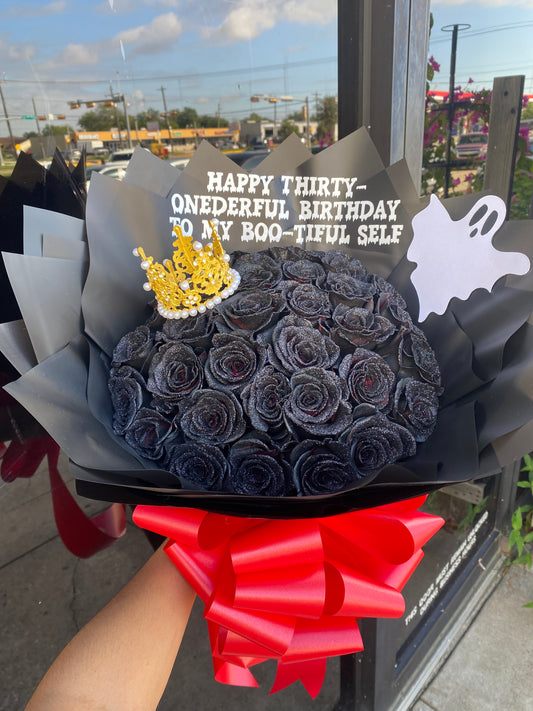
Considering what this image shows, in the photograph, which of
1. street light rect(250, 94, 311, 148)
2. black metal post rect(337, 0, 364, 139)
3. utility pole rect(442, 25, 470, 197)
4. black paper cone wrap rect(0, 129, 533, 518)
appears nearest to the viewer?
black paper cone wrap rect(0, 129, 533, 518)

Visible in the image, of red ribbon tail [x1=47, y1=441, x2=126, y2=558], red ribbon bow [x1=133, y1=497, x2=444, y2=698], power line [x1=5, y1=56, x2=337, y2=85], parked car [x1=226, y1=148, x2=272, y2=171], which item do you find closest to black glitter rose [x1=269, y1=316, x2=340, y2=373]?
red ribbon bow [x1=133, y1=497, x2=444, y2=698]

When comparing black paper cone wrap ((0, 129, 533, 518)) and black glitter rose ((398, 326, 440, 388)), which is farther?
black glitter rose ((398, 326, 440, 388))

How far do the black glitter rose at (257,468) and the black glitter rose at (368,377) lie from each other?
129mm

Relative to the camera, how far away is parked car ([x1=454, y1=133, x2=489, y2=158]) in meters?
1.95

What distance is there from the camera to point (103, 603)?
187 cm

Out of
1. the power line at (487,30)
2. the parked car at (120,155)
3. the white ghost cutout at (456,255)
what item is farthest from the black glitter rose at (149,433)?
the power line at (487,30)

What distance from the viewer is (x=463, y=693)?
1.97 meters

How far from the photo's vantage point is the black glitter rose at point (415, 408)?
66cm

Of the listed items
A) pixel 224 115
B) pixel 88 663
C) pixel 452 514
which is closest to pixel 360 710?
pixel 452 514

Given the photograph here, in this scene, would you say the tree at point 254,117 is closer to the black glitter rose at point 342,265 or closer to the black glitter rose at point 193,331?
the black glitter rose at point 342,265

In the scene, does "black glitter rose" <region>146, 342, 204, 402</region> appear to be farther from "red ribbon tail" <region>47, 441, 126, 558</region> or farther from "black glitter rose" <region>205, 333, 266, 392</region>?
"red ribbon tail" <region>47, 441, 126, 558</region>

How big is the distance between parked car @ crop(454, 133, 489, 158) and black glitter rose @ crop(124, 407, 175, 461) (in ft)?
5.88

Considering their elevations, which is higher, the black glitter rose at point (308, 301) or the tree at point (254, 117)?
the tree at point (254, 117)

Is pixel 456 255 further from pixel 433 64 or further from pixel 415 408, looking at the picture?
pixel 433 64
